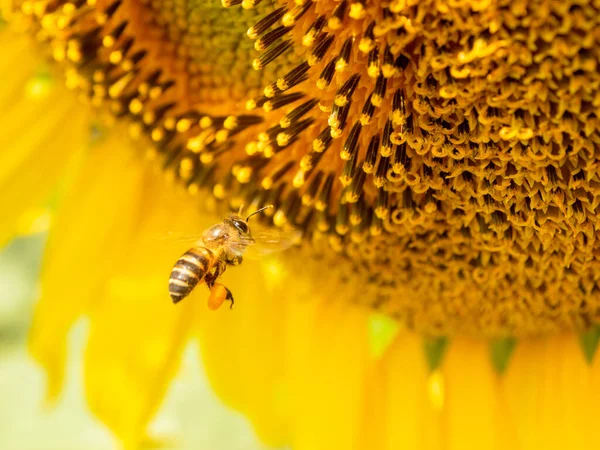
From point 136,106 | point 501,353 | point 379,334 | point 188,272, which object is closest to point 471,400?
point 501,353

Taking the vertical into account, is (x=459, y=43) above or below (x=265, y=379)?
above

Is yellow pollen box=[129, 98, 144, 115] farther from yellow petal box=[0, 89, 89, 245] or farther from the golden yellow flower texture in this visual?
yellow petal box=[0, 89, 89, 245]

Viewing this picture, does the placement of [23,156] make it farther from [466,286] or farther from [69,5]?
[466,286]

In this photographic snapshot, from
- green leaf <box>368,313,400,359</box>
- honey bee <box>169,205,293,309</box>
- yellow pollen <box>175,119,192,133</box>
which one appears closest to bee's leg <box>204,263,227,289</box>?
honey bee <box>169,205,293,309</box>

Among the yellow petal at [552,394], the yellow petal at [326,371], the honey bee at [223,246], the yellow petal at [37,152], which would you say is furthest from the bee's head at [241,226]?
the yellow petal at [37,152]

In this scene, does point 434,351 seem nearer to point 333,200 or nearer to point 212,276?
point 333,200

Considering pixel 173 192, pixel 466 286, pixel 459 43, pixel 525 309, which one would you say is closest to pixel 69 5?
pixel 173 192

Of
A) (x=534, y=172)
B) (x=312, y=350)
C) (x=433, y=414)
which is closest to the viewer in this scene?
(x=534, y=172)

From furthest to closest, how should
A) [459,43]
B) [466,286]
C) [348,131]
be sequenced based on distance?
[466,286] → [348,131] → [459,43]
